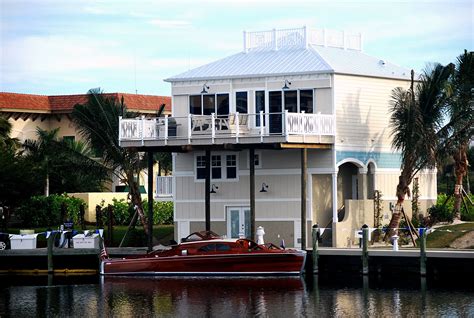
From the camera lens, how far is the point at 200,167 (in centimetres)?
5966

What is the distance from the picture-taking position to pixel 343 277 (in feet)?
174

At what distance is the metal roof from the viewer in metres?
57.4

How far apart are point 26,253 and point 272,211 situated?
11.7m

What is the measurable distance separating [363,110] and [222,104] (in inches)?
266

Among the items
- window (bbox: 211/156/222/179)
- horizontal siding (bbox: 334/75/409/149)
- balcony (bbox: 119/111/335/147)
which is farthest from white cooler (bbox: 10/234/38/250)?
horizontal siding (bbox: 334/75/409/149)

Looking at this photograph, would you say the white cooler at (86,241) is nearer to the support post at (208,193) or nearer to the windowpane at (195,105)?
the support post at (208,193)

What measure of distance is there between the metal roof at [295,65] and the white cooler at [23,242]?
10.1 meters

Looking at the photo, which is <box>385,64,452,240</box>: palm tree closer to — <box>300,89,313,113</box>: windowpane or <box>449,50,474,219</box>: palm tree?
<box>449,50,474,219</box>: palm tree

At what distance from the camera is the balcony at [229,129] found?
54375mm

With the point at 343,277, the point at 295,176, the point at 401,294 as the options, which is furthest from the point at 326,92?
the point at 401,294

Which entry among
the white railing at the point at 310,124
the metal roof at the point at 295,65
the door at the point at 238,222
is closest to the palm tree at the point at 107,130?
the metal roof at the point at 295,65

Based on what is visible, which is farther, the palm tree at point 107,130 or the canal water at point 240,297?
the palm tree at point 107,130

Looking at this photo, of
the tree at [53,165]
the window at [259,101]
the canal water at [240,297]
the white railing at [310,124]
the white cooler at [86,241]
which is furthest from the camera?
the tree at [53,165]

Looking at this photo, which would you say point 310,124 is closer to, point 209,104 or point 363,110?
point 363,110
